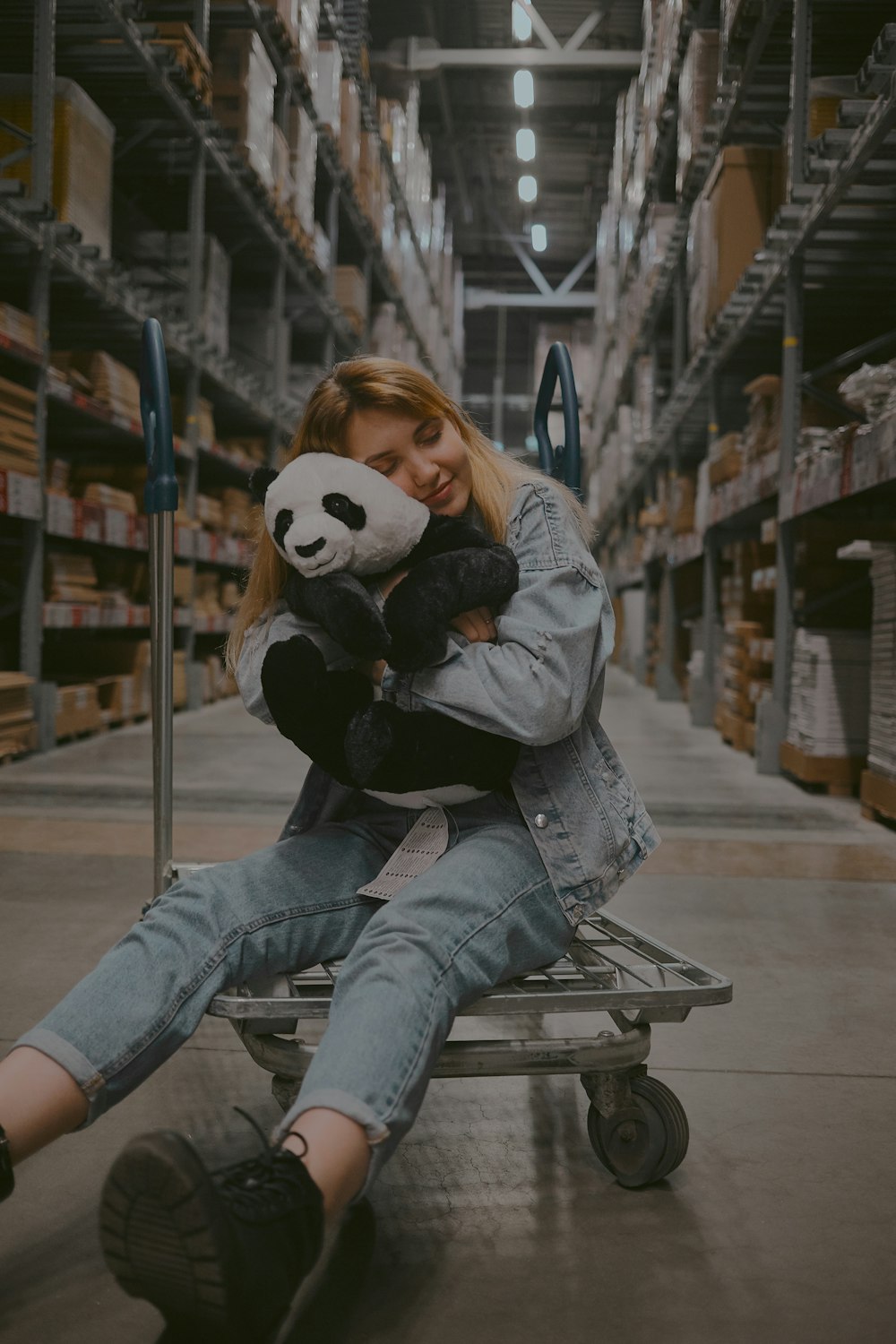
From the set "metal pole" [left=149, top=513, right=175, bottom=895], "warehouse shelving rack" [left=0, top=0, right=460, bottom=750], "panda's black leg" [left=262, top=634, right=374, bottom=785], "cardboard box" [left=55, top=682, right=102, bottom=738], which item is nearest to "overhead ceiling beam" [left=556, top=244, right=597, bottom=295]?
"warehouse shelving rack" [left=0, top=0, right=460, bottom=750]

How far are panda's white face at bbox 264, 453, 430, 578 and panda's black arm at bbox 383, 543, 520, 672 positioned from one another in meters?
0.06

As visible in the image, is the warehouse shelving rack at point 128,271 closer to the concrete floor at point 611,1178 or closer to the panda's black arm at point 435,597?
the concrete floor at point 611,1178

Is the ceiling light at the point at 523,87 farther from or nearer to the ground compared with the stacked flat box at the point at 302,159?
farther from the ground

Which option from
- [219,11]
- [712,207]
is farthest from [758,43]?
[219,11]

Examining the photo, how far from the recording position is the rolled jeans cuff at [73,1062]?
4.17 ft

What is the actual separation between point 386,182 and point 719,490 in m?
7.03

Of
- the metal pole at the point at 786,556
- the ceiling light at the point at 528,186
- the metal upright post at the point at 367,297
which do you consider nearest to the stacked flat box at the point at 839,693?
the metal pole at the point at 786,556

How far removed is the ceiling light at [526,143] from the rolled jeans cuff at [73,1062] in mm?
15905

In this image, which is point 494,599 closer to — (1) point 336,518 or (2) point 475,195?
(1) point 336,518

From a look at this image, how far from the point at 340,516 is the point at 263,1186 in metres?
0.83

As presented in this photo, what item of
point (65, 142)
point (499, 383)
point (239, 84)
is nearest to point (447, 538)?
point (65, 142)

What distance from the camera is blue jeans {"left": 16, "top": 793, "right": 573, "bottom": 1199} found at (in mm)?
1217

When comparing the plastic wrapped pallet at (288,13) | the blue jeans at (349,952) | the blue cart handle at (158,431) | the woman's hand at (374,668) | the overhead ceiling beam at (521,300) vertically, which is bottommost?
the blue jeans at (349,952)

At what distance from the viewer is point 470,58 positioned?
13461mm
